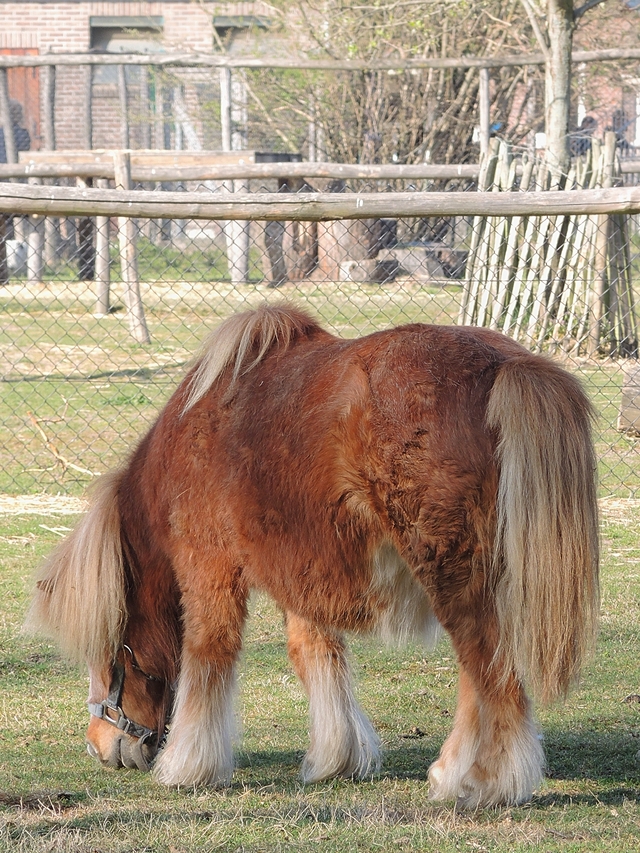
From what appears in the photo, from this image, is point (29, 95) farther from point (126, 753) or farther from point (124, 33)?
point (126, 753)

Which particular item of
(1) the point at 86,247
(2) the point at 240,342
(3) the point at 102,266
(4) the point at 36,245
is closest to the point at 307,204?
(2) the point at 240,342

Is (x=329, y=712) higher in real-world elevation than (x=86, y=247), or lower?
lower

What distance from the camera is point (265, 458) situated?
307cm

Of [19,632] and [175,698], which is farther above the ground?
[175,698]

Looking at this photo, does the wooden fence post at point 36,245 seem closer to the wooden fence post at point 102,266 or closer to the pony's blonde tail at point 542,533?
the wooden fence post at point 102,266

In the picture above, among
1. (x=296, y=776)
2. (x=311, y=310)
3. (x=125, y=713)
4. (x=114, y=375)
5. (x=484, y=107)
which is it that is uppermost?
(x=484, y=107)

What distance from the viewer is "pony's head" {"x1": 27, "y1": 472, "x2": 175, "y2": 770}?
3359 mm

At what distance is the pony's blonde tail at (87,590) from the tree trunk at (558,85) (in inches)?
288

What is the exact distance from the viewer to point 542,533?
8.84 feet

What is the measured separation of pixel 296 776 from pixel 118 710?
620 mm

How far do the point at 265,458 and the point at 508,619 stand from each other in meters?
0.83

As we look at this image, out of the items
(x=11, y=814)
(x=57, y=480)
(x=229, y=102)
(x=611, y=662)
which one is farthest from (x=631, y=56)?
(x=11, y=814)

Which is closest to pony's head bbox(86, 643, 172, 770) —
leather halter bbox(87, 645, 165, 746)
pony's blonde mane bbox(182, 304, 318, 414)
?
leather halter bbox(87, 645, 165, 746)

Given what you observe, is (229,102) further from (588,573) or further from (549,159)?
→ (588,573)
